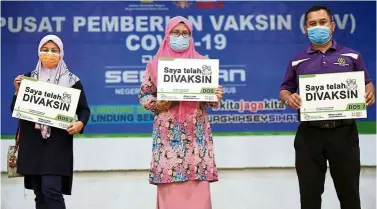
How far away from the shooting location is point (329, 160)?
2.74 m

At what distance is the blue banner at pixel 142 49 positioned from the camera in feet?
14.2

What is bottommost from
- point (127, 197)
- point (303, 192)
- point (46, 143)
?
point (127, 197)

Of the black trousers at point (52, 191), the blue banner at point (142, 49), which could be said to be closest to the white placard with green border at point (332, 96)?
the black trousers at point (52, 191)

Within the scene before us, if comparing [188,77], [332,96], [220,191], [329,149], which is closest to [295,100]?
[332,96]

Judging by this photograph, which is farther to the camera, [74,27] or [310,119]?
[74,27]

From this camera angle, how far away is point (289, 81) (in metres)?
2.89

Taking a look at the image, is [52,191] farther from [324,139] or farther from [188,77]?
[324,139]

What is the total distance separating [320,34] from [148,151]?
6.73 ft

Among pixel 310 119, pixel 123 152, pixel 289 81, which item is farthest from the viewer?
pixel 123 152

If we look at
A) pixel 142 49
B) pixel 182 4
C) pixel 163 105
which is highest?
pixel 182 4

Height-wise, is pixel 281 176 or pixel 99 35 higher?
pixel 99 35

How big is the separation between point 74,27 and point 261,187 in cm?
206

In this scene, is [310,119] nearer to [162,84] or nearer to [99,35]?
[162,84]

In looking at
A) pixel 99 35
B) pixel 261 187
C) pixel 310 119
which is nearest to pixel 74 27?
pixel 99 35
